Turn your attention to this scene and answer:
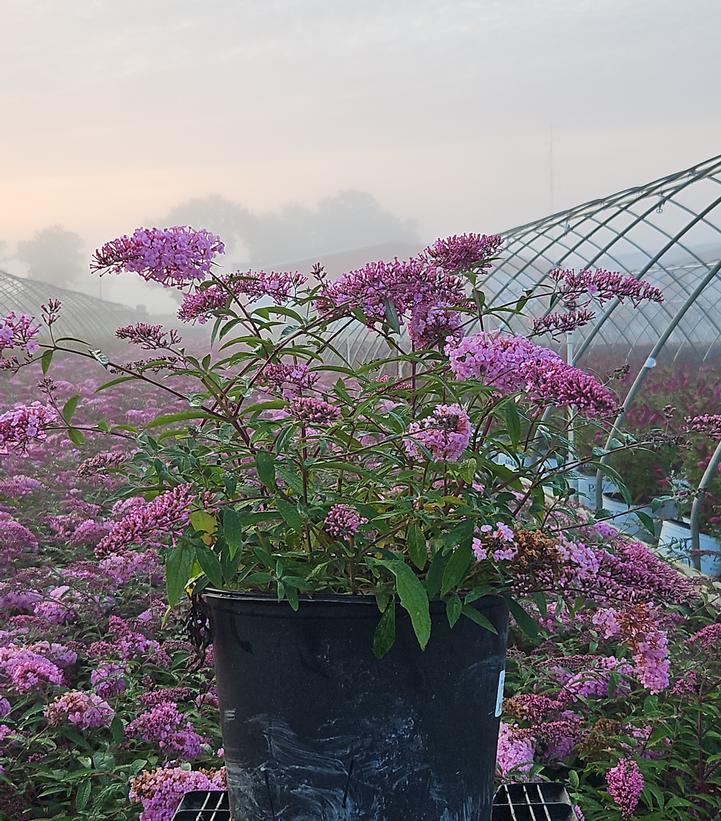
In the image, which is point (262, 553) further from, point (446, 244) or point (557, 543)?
point (446, 244)

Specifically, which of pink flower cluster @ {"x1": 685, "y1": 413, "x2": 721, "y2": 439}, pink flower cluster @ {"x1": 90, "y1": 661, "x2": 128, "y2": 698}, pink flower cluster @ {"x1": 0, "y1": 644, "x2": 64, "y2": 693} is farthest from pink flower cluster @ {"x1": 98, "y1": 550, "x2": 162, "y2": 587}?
pink flower cluster @ {"x1": 685, "y1": 413, "x2": 721, "y2": 439}

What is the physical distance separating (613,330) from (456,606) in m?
11.0

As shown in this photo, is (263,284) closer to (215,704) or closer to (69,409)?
(69,409)

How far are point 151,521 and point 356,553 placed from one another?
436mm

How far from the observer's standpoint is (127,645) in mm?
3141

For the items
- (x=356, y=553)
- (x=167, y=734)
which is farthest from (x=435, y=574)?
(x=167, y=734)

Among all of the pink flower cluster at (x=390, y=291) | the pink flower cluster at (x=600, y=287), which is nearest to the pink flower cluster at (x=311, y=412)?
the pink flower cluster at (x=390, y=291)

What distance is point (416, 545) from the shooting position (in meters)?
1.81

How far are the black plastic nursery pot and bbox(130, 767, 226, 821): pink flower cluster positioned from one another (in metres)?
0.47

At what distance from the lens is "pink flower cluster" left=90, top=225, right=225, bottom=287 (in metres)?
1.90

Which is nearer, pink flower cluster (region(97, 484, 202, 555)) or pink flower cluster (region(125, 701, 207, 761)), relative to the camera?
pink flower cluster (region(97, 484, 202, 555))

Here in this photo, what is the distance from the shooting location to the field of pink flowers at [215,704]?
7.15ft

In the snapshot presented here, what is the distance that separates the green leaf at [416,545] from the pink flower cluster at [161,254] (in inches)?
26.9

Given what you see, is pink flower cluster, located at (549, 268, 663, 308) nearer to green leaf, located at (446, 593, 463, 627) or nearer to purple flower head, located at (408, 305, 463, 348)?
purple flower head, located at (408, 305, 463, 348)
